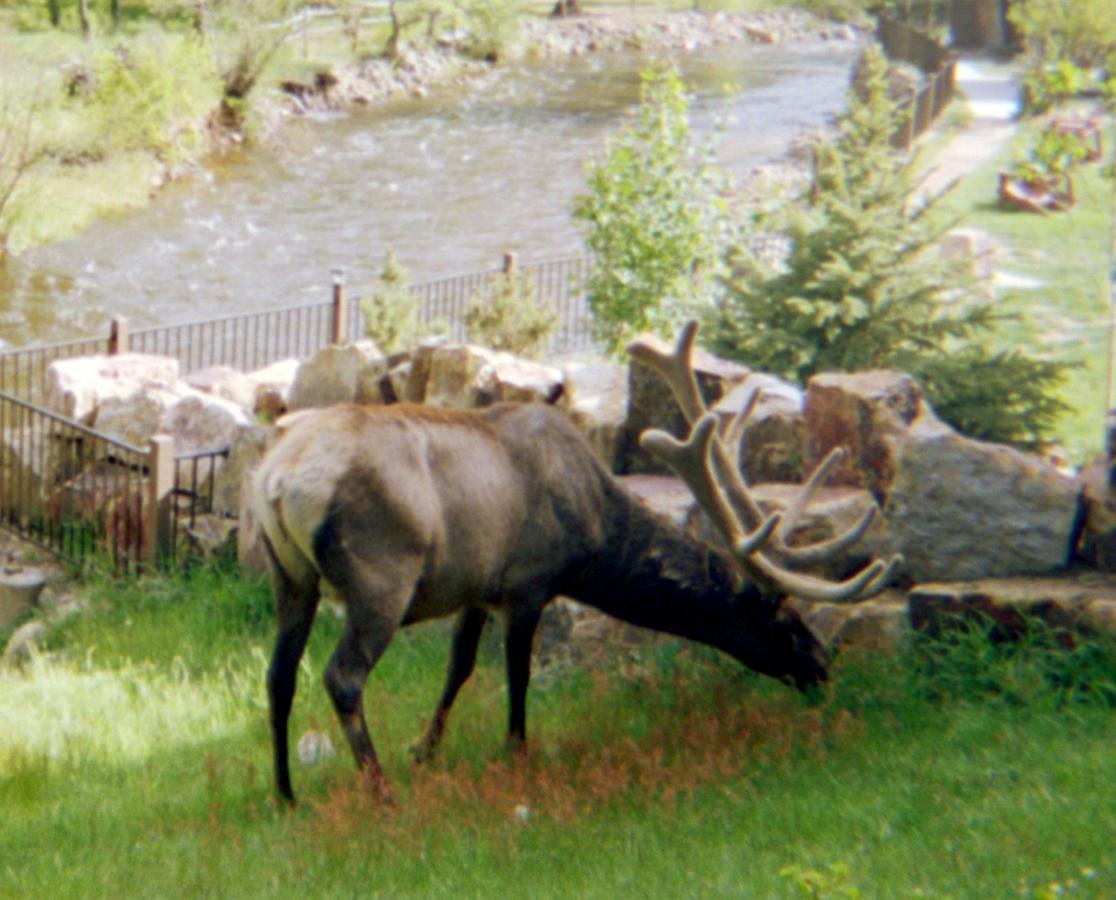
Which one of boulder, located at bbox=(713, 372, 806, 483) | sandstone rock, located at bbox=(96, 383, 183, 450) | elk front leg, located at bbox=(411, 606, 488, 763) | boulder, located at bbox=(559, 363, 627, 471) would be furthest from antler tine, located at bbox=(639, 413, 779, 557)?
sandstone rock, located at bbox=(96, 383, 183, 450)

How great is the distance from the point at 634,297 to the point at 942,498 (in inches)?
260

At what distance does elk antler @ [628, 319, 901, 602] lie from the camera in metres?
6.49

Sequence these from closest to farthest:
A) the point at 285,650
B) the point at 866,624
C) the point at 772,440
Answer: the point at 285,650 < the point at 866,624 < the point at 772,440

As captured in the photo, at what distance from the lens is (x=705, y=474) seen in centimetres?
671

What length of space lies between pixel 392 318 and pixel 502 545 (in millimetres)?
8443

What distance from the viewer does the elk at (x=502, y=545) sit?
614 cm

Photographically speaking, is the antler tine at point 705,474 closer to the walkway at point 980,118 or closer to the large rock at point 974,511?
the large rock at point 974,511

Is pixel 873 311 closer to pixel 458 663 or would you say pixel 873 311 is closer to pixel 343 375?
pixel 343 375

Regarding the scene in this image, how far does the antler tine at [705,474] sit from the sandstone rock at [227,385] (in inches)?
294

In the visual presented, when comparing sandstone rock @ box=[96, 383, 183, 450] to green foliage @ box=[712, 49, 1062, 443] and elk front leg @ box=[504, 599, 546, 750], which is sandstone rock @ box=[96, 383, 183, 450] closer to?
green foliage @ box=[712, 49, 1062, 443]

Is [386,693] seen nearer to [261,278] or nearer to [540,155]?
[261,278]

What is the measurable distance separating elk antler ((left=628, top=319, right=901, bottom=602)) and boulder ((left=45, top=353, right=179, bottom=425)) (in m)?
7.57

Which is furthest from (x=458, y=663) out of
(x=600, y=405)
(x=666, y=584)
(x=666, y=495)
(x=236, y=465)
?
(x=236, y=465)

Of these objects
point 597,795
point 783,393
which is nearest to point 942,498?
point 783,393
